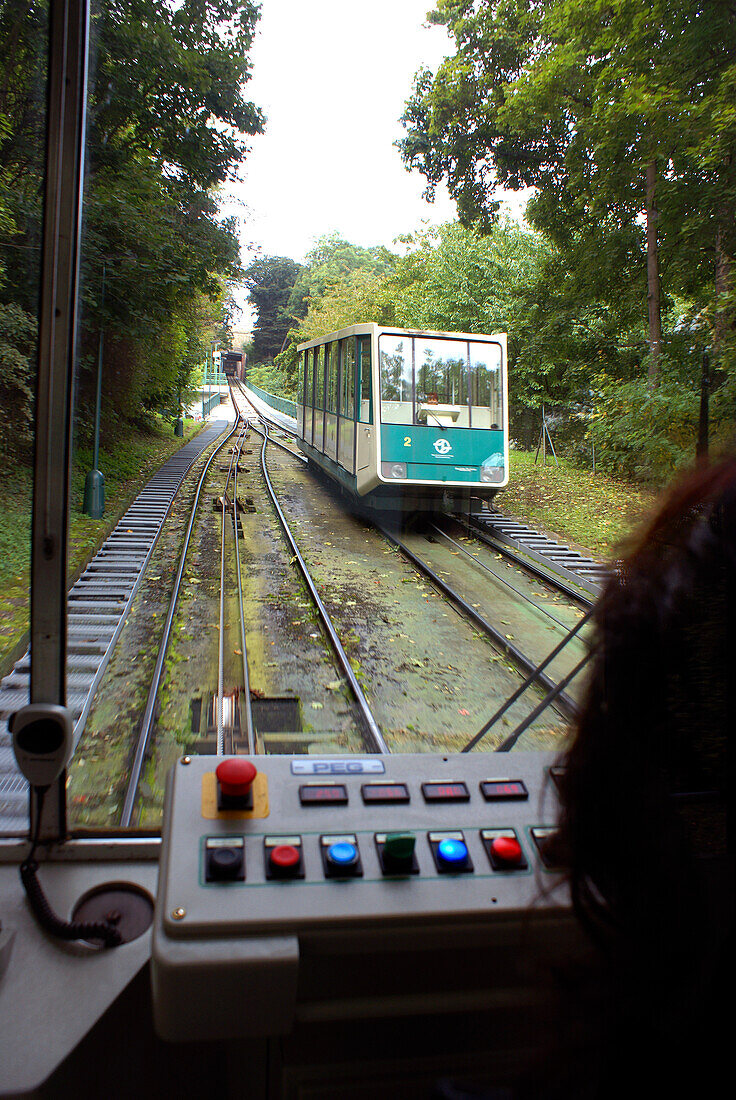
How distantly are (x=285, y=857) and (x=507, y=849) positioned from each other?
14.5 inches

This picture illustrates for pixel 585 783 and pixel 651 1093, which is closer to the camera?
pixel 651 1093

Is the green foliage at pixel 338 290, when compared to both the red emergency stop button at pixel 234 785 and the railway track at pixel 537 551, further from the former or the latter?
the red emergency stop button at pixel 234 785

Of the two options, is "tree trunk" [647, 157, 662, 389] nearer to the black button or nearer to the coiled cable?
the black button

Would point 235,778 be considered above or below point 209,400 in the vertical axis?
below

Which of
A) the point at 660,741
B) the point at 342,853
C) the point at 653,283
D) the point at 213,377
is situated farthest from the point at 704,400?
the point at 213,377

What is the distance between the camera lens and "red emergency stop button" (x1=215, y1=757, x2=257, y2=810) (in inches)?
46.5

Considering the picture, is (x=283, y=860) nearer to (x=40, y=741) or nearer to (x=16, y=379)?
(x=40, y=741)

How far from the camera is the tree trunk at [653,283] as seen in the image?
149 cm

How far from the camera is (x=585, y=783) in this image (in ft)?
2.60

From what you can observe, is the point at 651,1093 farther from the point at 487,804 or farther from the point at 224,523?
the point at 224,523

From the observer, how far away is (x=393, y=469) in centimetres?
841

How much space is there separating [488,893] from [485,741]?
108 cm

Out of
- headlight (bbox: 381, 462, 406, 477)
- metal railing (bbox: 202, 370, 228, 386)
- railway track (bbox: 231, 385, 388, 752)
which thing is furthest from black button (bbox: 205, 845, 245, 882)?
headlight (bbox: 381, 462, 406, 477)

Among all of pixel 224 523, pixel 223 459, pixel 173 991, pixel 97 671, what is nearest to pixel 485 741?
pixel 173 991
